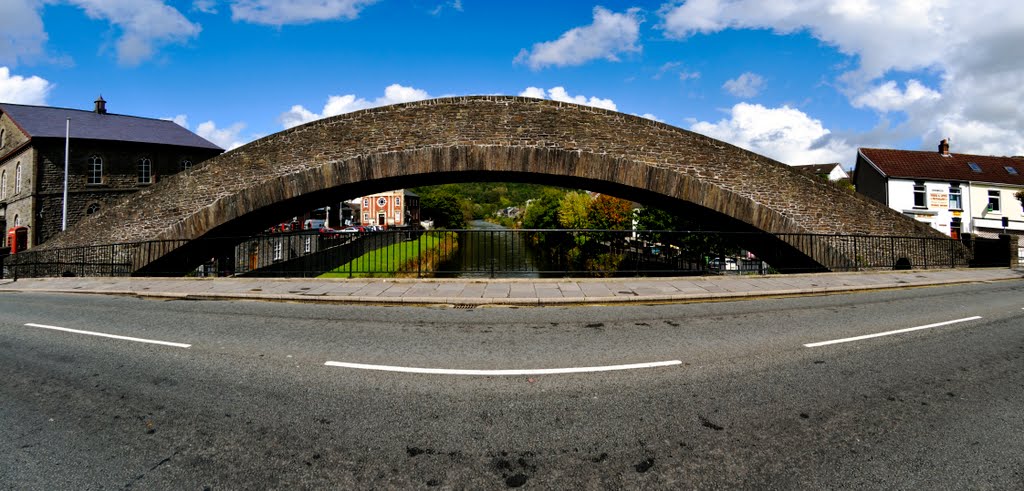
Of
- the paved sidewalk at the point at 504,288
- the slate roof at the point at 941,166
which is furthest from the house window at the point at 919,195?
the paved sidewalk at the point at 504,288

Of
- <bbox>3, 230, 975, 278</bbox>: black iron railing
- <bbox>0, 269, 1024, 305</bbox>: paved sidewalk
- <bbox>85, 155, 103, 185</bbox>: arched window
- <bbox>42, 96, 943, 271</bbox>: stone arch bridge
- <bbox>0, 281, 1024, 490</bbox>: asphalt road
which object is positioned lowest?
<bbox>0, 281, 1024, 490</bbox>: asphalt road

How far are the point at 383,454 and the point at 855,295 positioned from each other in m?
11.8

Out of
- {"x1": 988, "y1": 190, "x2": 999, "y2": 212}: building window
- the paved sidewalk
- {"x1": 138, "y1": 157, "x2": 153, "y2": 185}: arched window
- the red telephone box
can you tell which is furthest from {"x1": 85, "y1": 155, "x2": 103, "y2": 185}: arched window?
{"x1": 988, "y1": 190, "x2": 999, "y2": 212}: building window

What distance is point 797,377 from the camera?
4.75 metres

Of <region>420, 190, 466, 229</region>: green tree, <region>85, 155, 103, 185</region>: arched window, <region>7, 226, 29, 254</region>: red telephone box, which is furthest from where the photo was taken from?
<region>420, 190, 466, 229</region>: green tree

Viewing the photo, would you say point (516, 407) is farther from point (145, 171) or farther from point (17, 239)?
point (145, 171)

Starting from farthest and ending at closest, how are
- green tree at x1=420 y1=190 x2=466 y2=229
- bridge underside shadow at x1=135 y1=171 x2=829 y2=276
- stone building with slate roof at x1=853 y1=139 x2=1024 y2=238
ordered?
1. green tree at x1=420 y1=190 x2=466 y2=229
2. stone building with slate roof at x1=853 y1=139 x2=1024 y2=238
3. bridge underside shadow at x1=135 y1=171 x2=829 y2=276

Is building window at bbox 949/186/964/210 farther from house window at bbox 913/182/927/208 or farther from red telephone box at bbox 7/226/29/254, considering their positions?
red telephone box at bbox 7/226/29/254

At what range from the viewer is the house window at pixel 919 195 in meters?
38.0

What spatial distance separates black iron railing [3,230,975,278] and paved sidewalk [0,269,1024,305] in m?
0.92

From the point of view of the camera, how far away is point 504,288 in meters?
10.8

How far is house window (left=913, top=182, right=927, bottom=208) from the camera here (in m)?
38.0

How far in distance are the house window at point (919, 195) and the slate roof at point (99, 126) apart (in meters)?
64.6

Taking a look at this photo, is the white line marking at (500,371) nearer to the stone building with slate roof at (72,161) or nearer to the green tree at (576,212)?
the stone building with slate roof at (72,161)
